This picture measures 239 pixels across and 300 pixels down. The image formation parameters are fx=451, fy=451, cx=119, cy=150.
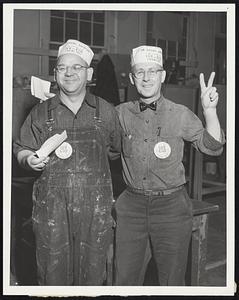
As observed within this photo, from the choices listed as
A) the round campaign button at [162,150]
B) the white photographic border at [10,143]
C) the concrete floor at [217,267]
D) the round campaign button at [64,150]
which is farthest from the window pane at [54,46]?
the concrete floor at [217,267]

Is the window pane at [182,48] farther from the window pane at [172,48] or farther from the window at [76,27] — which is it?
the window at [76,27]

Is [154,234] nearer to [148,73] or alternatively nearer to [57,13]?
[148,73]

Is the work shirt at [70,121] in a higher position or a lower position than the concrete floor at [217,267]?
higher

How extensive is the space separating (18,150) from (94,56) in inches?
14.4

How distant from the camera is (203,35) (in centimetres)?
147

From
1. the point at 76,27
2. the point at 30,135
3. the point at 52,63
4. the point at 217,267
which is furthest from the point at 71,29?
the point at 217,267

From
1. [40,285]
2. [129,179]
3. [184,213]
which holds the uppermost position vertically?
[129,179]

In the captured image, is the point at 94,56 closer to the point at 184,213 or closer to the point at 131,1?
the point at 131,1

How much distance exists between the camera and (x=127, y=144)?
4.34ft

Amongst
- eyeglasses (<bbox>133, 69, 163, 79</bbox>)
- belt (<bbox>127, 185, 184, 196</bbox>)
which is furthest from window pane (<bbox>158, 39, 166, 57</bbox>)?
belt (<bbox>127, 185, 184, 196</bbox>)

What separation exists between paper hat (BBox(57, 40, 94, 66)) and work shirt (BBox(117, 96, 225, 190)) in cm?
20

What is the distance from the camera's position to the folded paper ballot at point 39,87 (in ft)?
4.52

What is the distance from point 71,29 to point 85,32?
5cm

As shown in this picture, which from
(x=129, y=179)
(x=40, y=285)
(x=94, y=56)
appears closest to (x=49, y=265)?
(x=40, y=285)
